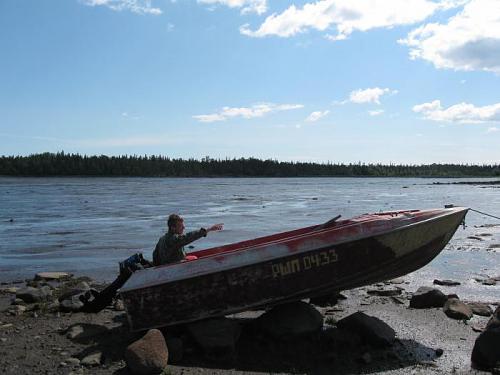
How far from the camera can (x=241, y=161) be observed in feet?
539

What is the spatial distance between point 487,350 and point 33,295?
7.18 m

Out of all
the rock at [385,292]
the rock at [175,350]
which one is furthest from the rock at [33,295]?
A: the rock at [385,292]

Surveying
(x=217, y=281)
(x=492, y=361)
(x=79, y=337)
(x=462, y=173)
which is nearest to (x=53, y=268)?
(x=79, y=337)

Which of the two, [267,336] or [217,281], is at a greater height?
[217,281]

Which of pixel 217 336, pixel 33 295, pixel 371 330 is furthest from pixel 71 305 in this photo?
pixel 371 330

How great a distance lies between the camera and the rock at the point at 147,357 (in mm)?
6020

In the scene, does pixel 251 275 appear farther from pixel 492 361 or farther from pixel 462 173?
pixel 462 173

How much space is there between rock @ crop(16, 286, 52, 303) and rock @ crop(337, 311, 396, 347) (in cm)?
537

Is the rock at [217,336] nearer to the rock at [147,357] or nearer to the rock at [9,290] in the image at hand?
the rock at [147,357]

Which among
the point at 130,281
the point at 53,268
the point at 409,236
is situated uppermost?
the point at 409,236

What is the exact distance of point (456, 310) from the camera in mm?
8109

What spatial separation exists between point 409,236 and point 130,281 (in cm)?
386

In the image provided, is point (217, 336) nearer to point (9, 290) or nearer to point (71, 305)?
point (71, 305)

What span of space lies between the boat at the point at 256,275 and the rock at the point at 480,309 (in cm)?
216
